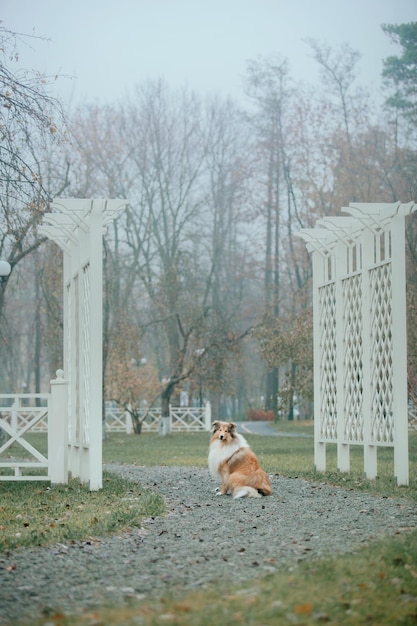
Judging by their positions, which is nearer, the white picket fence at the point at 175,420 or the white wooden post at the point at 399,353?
the white wooden post at the point at 399,353

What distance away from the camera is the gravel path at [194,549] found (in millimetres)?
6016

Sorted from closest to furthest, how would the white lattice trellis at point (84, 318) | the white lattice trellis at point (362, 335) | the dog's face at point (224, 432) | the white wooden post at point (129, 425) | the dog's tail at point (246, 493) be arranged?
the dog's tail at point (246, 493)
the dog's face at point (224, 432)
the white lattice trellis at point (84, 318)
the white lattice trellis at point (362, 335)
the white wooden post at point (129, 425)

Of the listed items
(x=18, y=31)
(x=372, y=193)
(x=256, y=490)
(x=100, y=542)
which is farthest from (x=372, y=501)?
(x=372, y=193)

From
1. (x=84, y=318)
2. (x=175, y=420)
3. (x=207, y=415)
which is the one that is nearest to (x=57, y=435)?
(x=84, y=318)

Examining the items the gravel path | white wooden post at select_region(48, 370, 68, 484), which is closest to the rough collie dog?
the gravel path

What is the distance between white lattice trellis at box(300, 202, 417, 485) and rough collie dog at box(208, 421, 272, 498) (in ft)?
6.97

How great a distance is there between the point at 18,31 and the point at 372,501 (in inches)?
268

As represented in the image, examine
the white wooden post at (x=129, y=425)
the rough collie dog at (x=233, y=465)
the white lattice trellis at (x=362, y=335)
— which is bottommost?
the white wooden post at (x=129, y=425)

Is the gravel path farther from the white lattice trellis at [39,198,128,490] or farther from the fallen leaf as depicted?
the white lattice trellis at [39,198,128,490]

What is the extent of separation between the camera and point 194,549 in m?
7.64

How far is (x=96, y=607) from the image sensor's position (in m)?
5.50

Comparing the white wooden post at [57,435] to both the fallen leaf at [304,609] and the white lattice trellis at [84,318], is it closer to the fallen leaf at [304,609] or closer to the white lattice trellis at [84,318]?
the white lattice trellis at [84,318]

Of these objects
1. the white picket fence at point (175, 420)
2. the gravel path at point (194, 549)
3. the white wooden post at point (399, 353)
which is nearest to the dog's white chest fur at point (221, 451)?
the gravel path at point (194, 549)

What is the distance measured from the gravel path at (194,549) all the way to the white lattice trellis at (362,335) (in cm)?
197
